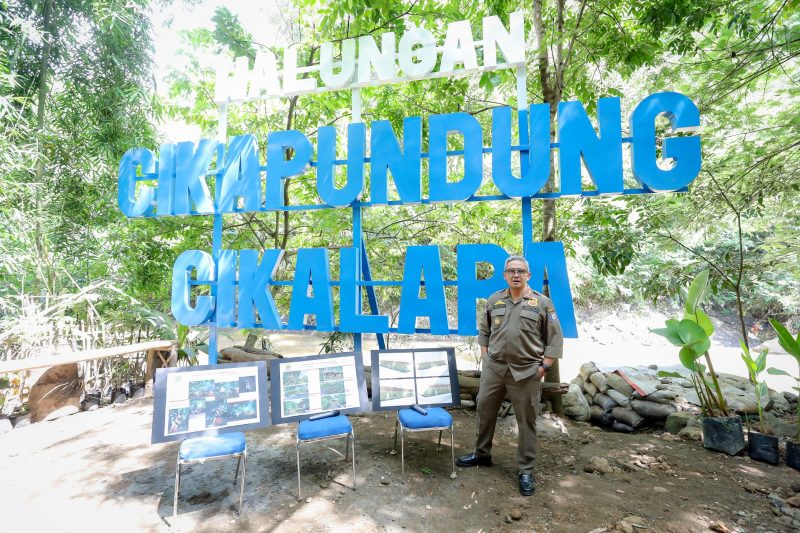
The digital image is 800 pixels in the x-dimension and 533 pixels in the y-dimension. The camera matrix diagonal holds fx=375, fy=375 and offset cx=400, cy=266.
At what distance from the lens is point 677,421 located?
427cm

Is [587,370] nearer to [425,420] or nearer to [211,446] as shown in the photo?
[425,420]

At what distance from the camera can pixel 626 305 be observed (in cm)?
1920

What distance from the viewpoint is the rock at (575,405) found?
4.74m

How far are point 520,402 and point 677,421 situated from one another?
8.40 feet

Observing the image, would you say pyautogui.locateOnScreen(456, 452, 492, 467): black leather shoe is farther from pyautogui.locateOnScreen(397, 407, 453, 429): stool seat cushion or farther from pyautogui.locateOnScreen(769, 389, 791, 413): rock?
pyautogui.locateOnScreen(769, 389, 791, 413): rock

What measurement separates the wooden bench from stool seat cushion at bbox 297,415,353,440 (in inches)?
129

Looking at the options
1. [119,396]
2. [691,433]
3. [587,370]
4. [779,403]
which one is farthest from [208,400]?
[779,403]

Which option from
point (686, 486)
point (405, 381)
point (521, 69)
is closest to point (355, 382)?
point (405, 381)

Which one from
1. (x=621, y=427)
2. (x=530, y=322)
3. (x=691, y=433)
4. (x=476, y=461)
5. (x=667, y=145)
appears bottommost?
(x=621, y=427)

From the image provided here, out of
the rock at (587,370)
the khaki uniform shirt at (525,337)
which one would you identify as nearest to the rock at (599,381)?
the rock at (587,370)

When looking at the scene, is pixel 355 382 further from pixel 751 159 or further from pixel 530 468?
pixel 751 159

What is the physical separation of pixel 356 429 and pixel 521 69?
4390mm

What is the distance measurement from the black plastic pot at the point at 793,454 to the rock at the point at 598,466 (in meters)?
1.54

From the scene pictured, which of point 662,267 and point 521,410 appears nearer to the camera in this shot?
point 521,410
